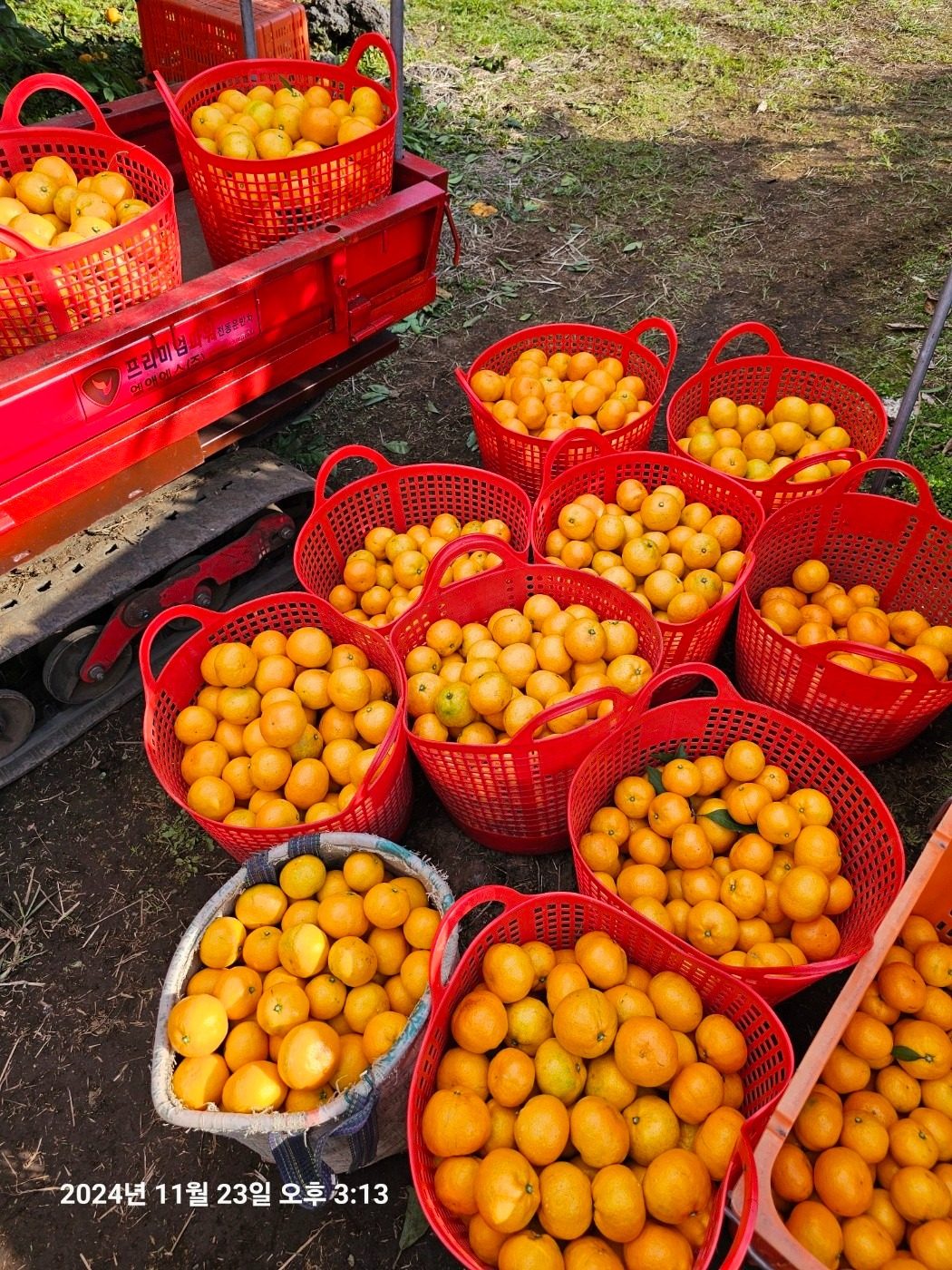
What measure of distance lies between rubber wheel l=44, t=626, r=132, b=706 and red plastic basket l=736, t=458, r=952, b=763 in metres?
2.90

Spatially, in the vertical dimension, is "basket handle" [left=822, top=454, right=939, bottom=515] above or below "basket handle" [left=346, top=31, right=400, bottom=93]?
below

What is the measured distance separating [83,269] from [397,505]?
1.62 metres

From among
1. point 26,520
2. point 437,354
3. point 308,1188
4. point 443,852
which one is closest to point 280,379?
point 26,520

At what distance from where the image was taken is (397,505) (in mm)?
4078

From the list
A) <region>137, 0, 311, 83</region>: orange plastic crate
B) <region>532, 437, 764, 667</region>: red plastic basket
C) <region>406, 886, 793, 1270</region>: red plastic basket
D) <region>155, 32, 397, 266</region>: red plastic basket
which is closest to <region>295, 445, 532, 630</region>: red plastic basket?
<region>532, 437, 764, 667</region>: red plastic basket

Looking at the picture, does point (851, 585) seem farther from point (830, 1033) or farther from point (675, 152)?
point (675, 152)

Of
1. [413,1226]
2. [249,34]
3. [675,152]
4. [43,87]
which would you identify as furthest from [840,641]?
[675,152]

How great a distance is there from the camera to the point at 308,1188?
2789 mm

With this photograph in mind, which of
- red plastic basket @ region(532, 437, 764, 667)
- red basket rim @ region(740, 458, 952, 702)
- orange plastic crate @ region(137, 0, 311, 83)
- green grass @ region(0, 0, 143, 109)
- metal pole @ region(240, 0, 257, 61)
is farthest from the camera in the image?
green grass @ region(0, 0, 143, 109)

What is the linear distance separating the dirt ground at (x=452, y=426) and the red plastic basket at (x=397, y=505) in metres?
1.19

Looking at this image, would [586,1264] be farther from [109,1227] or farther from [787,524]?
[787,524]

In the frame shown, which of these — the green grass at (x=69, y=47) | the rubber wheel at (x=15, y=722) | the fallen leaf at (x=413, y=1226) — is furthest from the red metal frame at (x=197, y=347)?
the green grass at (x=69, y=47)

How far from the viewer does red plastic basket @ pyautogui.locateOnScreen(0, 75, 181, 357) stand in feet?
9.47

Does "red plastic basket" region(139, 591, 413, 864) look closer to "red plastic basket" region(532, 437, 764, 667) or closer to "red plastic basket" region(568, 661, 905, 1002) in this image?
"red plastic basket" region(568, 661, 905, 1002)
